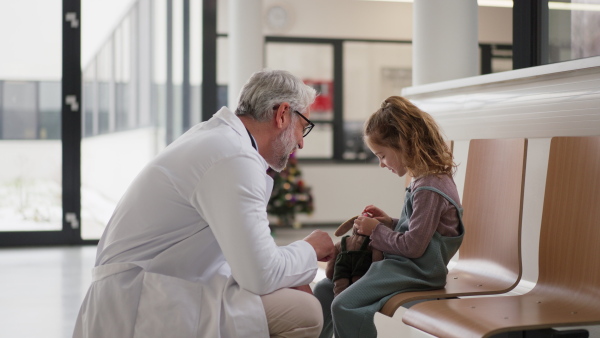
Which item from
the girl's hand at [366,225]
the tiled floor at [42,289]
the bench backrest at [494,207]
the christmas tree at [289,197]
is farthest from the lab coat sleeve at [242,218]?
the christmas tree at [289,197]

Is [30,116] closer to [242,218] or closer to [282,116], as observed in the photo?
[282,116]

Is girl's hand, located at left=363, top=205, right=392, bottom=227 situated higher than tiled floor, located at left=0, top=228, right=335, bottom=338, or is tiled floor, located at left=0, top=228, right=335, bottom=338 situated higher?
girl's hand, located at left=363, top=205, right=392, bottom=227

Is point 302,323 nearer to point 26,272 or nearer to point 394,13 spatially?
point 26,272

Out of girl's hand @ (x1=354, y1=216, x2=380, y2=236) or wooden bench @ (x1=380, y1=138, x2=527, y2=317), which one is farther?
wooden bench @ (x1=380, y1=138, x2=527, y2=317)

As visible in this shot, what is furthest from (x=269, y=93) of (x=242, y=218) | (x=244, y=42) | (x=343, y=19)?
(x=343, y=19)

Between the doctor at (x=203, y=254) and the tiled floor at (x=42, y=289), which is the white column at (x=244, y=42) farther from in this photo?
the doctor at (x=203, y=254)

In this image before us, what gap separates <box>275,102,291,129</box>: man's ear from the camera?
2182mm

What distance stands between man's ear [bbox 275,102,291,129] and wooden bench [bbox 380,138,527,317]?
2.22 feet

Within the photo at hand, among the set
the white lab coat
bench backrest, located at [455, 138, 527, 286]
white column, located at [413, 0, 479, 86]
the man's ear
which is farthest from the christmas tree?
the white lab coat

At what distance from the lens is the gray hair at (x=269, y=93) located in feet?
7.13

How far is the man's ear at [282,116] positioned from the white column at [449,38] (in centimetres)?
212

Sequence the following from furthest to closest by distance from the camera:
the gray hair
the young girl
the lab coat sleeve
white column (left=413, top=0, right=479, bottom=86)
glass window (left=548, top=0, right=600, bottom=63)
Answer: white column (left=413, top=0, right=479, bottom=86) < glass window (left=548, top=0, right=600, bottom=63) < the young girl < the gray hair < the lab coat sleeve

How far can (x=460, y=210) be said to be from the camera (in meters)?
2.41

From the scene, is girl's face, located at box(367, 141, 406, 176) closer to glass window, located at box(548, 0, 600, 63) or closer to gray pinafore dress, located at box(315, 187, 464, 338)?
gray pinafore dress, located at box(315, 187, 464, 338)
